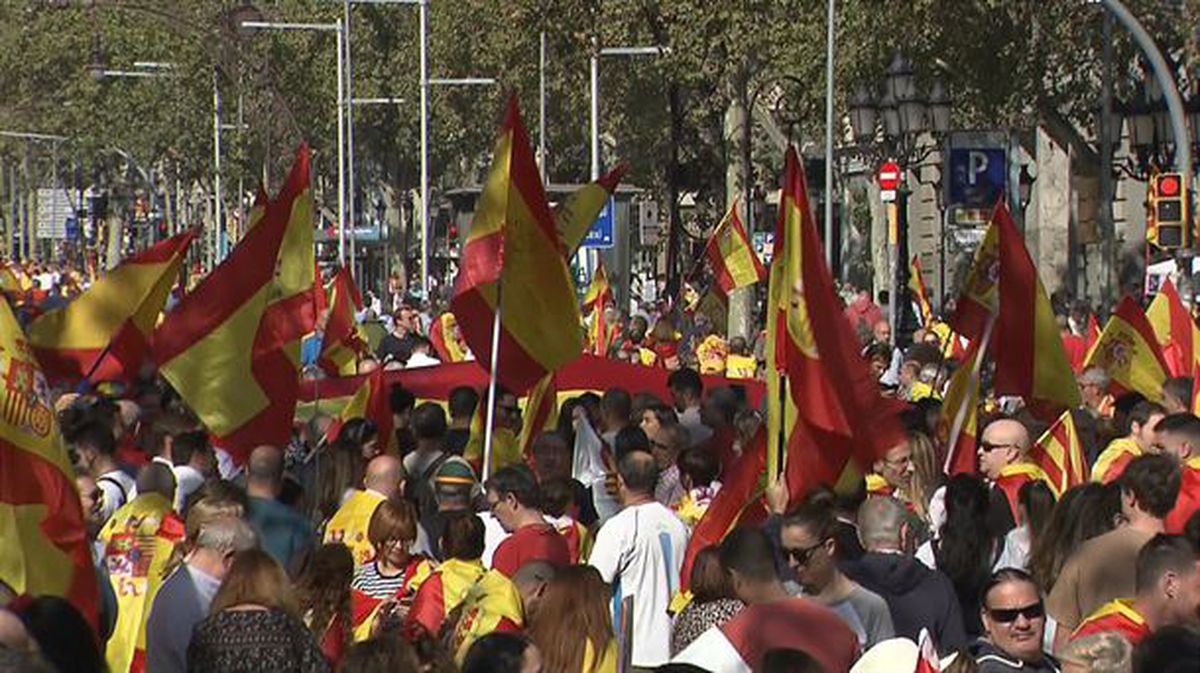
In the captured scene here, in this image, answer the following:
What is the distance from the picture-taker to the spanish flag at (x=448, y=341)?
24188 mm

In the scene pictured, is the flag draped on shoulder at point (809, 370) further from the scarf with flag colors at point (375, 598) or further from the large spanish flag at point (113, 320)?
the large spanish flag at point (113, 320)

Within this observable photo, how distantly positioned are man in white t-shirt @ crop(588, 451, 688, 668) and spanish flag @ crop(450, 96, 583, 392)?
308 centimetres

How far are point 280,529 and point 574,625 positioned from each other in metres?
2.39

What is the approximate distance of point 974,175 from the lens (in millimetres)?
27062

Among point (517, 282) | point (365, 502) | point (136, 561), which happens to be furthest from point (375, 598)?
point (517, 282)

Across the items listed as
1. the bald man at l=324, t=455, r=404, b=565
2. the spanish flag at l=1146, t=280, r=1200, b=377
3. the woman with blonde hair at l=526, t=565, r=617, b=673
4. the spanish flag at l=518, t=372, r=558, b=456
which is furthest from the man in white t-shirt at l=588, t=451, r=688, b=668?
the spanish flag at l=1146, t=280, r=1200, b=377

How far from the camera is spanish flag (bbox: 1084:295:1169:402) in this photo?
15969 mm

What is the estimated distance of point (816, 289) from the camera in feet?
37.5

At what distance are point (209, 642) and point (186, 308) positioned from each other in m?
5.45

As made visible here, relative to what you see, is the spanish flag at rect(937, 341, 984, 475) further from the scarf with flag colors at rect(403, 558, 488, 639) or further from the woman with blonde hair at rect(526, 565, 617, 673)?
the woman with blonde hair at rect(526, 565, 617, 673)

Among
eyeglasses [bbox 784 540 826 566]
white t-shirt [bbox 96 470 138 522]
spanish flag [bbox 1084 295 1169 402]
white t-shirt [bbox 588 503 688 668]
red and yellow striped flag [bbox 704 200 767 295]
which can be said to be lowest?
white t-shirt [bbox 588 503 688 668]

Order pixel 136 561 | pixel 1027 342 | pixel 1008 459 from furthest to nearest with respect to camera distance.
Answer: pixel 1027 342 < pixel 1008 459 < pixel 136 561

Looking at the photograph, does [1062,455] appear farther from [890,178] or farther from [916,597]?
[890,178]

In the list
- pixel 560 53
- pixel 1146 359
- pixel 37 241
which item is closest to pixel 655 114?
pixel 560 53
